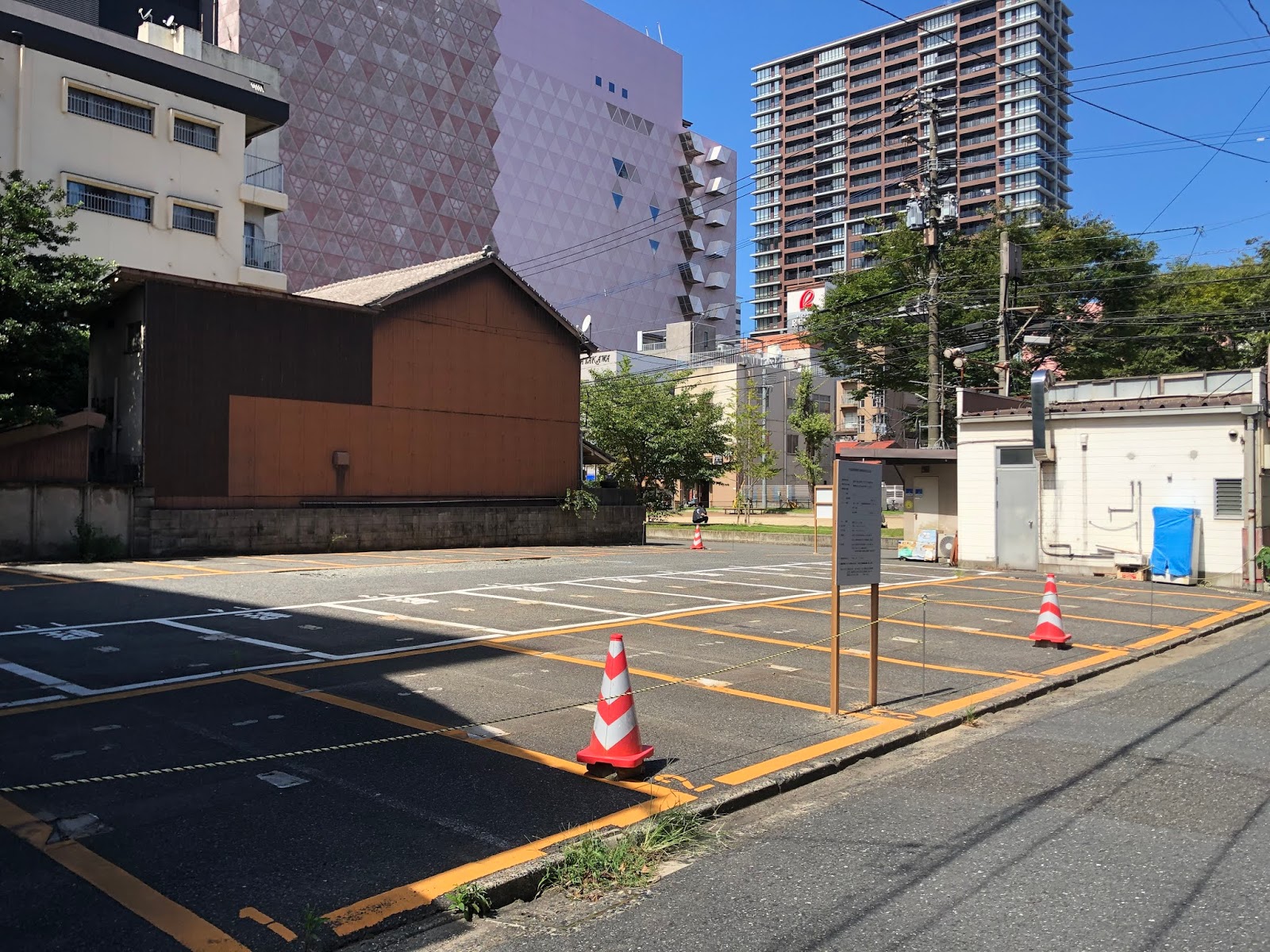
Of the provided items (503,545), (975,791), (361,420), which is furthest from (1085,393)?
(975,791)

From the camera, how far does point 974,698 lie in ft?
28.9

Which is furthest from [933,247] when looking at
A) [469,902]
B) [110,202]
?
[469,902]

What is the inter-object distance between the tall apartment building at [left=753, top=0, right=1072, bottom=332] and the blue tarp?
9904 centimetres

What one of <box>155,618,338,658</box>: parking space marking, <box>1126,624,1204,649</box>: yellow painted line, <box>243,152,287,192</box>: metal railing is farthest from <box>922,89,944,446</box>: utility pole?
<box>243,152,287,192</box>: metal railing

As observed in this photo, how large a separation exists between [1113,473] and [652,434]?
26.8 m

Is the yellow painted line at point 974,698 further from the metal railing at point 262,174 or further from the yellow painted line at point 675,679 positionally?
the metal railing at point 262,174

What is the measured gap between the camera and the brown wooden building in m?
23.6

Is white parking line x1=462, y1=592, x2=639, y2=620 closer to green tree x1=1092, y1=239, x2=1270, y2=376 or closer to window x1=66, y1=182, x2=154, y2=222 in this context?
window x1=66, y1=182, x2=154, y2=222

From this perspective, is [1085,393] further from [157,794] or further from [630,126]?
[630,126]

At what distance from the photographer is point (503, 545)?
3089 centimetres

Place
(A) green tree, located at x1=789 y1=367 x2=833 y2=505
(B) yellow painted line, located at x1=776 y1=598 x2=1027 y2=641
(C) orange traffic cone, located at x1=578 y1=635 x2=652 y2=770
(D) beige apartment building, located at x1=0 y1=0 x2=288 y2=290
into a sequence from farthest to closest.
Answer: (A) green tree, located at x1=789 y1=367 x2=833 y2=505 → (D) beige apartment building, located at x1=0 y1=0 x2=288 y2=290 → (B) yellow painted line, located at x1=776 y1=598 x2=1027 y2=641 → (C) orange traffic cone, located at x1=578 y1=635 x2=652 y2=770

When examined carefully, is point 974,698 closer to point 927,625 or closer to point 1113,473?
point 927,625

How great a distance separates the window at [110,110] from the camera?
106ft

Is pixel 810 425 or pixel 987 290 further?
pixel 810 425
